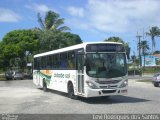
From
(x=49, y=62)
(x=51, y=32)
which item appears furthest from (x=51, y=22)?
(x=49, y=62)

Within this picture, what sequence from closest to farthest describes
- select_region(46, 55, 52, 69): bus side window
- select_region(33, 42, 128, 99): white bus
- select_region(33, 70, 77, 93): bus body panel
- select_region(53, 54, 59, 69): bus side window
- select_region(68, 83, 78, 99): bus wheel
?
1. select_region(33, 42, 128, 99): white bus
2. select_region(68, 83, 78, 99): bus wheel
3. select_region(33, 70, 77, 93): bus body panel
4. select_region(53, 54, 59, 69): bus side window
5. select_region(46, 55, 52, 69): bus side window

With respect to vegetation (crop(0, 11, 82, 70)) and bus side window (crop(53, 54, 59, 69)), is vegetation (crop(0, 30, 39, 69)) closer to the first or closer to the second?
vegetation (crop(0, 11, 82, 70))

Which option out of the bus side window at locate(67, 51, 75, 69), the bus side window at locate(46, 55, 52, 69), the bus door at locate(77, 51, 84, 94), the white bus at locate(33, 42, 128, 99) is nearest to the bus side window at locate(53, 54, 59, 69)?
the bus side window at locate(46, 55, 52, 69)

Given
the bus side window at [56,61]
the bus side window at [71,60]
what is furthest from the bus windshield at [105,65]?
the bus side window at [56,61]

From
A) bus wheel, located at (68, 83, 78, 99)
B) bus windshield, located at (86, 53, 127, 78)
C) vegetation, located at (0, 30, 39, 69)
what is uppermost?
vegetation, located at (0, 30, 39, 69)

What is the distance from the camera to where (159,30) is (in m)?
131

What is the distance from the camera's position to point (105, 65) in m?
18.8

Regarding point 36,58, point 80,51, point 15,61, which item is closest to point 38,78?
point 36,58

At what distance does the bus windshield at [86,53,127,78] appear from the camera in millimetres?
18688

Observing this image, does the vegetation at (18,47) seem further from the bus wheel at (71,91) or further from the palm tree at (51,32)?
the bus wheel at (71,91)

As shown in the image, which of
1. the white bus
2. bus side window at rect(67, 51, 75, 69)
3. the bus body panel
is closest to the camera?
the white bus

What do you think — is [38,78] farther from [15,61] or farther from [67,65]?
[15,61]

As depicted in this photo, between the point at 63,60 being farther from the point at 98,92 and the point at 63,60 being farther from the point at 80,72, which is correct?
the point at 98,92

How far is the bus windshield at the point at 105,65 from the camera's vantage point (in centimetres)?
1869
